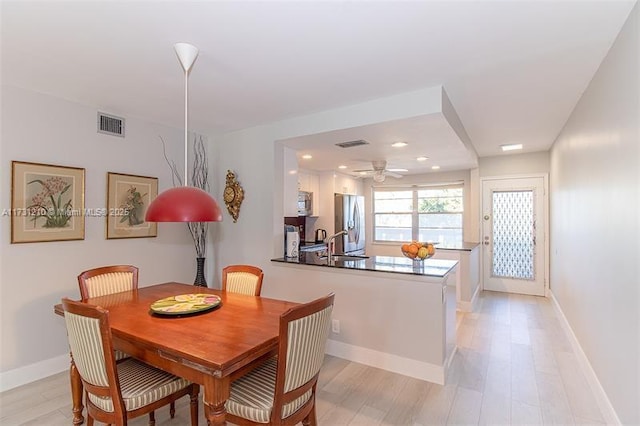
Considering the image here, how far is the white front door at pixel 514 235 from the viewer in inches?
213

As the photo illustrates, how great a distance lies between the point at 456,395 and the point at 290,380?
→ 5.32ft

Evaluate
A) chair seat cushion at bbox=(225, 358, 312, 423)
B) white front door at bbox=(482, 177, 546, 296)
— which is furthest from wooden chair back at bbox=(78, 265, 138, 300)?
white front door at bbox=(482, 177, 546, 296)

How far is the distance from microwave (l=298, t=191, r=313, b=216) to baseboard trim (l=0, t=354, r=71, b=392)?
3.51 metres

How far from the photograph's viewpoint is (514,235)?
18.4 feet

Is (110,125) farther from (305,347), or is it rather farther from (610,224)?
(610,224)

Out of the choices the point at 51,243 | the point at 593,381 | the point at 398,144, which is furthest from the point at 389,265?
the point at 51,243

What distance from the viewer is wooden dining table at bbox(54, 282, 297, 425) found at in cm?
143

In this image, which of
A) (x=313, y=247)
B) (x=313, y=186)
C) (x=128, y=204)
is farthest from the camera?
(x=313, y=186)

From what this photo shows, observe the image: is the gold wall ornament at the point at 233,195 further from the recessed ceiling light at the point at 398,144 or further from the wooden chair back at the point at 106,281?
the recessed ceiling light at the point at 398,144

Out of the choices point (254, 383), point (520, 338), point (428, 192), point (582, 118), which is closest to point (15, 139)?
point (254, 383)

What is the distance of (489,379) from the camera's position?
2.65m

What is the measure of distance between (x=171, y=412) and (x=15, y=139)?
253cm

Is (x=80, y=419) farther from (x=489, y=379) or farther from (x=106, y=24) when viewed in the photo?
(x=489, y=379)

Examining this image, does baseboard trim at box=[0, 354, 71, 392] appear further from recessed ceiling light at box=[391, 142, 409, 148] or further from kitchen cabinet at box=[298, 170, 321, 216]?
recessed ceiling light at box=[391, 142, 409, 148]
